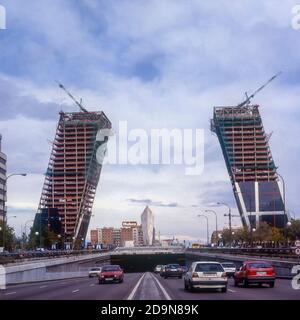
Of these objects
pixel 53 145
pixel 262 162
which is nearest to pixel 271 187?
pixel 262 162

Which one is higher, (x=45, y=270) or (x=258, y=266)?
(x=258, y=266)

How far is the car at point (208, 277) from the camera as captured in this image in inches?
1262

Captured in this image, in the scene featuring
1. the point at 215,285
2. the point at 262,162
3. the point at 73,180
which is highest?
the point at 262,162

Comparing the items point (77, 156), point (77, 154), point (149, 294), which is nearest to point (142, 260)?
point (77, 156)

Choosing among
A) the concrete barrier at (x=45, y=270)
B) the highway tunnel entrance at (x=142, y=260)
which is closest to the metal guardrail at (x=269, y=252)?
the concrete barrier at (x=45, y=270)

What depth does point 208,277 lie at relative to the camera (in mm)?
32469

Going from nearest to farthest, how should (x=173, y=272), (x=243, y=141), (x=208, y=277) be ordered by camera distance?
(x=208, y=277) → (x=243, y=141) → (x=173, y=272)

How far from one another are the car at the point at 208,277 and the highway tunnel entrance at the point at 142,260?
127393 millimetres

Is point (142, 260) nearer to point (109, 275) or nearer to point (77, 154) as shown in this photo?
point (109, 275)

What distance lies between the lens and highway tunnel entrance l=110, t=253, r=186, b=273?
166125 mm

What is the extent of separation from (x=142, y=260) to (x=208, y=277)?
148010mm
